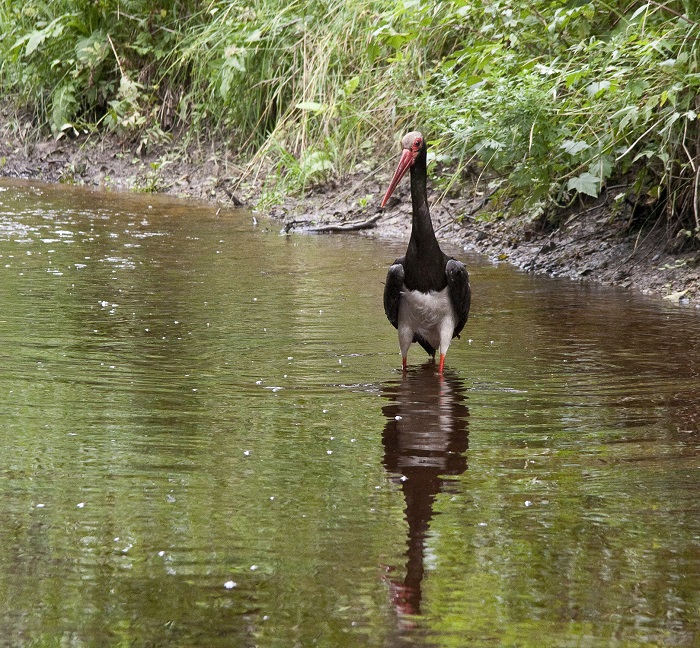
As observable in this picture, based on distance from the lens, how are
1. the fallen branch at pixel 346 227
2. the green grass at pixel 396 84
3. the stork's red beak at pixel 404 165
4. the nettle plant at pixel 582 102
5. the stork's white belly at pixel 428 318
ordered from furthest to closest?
the fallen branch at pixel 346 227, the green grass at pixel 396 84, the nettle plant at pixel 582 102, the stork's red beak at pixel 404 165, the stork's white belly at pixel 428 318

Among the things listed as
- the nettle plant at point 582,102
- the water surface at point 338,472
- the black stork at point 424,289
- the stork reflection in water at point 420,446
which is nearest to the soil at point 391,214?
the nettle plant at point 582,102

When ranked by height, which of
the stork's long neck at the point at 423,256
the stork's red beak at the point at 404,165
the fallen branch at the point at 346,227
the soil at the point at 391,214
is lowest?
the fallen branch at the point at 346,227

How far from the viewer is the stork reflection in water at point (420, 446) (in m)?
3.46

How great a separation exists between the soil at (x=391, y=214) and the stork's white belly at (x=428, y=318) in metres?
2.15

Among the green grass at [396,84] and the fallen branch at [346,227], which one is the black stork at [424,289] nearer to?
the green grass at [396,84]

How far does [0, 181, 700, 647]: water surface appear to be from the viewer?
3135mm

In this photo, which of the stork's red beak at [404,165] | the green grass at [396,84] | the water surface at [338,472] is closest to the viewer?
the water surface at [338,472]

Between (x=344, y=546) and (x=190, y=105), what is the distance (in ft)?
Result: 40.0

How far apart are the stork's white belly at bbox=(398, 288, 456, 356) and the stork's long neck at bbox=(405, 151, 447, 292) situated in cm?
5

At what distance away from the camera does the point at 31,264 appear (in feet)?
29.2

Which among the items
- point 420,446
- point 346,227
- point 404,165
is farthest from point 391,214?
point 420,446

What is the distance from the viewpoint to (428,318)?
6.34 meters

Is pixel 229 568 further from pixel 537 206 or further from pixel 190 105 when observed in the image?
pixel 190 105

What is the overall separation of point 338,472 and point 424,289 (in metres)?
2.27
